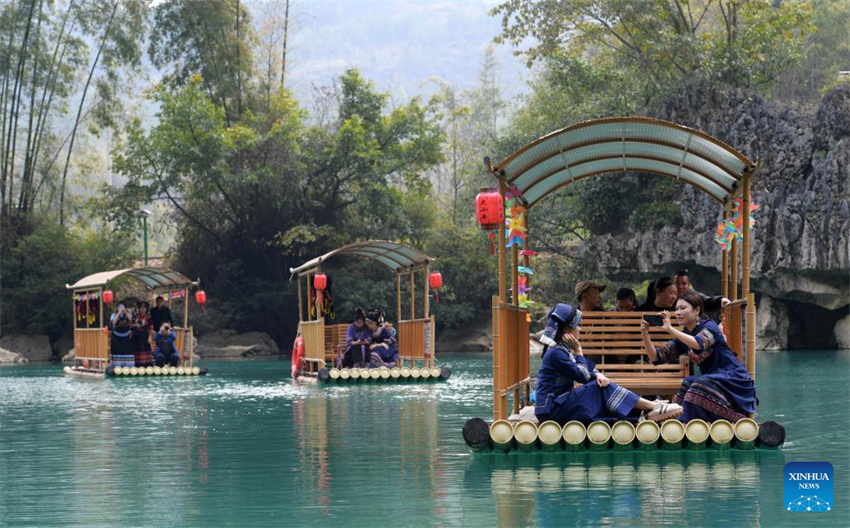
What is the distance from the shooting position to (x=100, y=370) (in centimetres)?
2541

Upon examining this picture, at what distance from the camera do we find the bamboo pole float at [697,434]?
29.8ft

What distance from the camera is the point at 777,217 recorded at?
103 ft

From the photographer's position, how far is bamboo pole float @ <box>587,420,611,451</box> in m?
9.09

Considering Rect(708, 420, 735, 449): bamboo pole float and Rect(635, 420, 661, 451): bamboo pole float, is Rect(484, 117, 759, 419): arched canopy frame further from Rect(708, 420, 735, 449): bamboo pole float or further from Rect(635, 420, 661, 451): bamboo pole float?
Rect(635, 420, 661, 451): bamboo pole float

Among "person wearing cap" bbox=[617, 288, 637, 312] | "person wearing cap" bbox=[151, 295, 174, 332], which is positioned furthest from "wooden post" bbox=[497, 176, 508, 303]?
"person wearing cap" bbox=[151, 295, 174, 332]

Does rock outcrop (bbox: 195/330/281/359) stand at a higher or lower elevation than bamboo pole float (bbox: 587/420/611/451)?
higher

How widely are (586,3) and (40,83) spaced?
1836cm

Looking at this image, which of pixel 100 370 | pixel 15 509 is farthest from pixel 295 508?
pixel 100 370

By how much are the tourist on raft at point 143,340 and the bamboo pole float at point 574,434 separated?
17.4 m

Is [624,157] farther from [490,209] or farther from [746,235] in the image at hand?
[490,209]

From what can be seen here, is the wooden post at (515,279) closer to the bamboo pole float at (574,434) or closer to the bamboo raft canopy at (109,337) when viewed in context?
the bamboo pole float at (574,434)

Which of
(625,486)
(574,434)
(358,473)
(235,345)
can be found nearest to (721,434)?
(574,434)

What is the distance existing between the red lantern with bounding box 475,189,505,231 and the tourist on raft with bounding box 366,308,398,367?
35.8 ft

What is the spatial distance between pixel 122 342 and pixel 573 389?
689 inches
